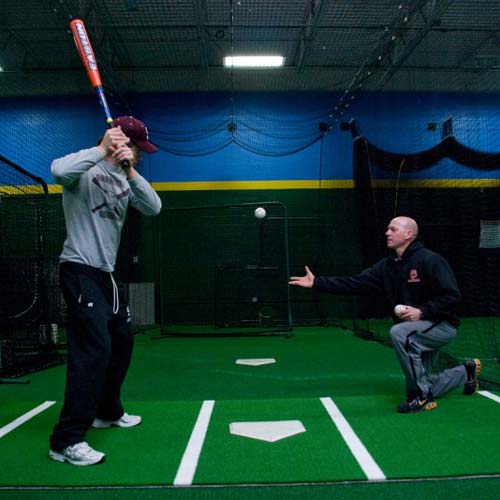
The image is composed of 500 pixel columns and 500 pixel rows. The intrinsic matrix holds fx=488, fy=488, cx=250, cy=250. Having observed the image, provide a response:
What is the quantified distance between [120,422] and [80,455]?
A: 0.62 m

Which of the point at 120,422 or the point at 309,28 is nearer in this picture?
the point at 120,422

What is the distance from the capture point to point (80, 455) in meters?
2.39

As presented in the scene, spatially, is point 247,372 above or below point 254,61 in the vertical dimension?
below

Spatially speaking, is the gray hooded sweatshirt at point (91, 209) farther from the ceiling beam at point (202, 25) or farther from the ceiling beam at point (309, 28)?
the ceiling beam at point (309, 28)

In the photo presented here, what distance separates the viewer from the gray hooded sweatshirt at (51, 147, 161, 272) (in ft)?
8.00

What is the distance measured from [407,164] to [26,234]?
5845mm

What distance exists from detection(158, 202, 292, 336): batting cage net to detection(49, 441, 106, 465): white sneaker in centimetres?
584

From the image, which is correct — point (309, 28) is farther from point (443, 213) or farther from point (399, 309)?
point (399, 309)

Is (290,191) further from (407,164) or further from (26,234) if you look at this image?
(26,234)

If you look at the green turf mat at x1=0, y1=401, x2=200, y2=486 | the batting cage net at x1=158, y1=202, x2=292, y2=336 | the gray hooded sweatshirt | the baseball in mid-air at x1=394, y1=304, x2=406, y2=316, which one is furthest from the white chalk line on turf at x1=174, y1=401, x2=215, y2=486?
the batting cage net at x1=158, y1=202, x2=292, y2=336

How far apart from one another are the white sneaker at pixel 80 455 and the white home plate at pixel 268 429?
815 mm

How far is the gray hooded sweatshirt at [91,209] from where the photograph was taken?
2.44 meters

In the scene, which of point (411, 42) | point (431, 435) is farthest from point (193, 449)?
point (411, 42)

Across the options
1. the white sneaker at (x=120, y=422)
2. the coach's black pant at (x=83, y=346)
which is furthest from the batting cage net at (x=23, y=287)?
the coach's black pant at (x=83, y=346)
